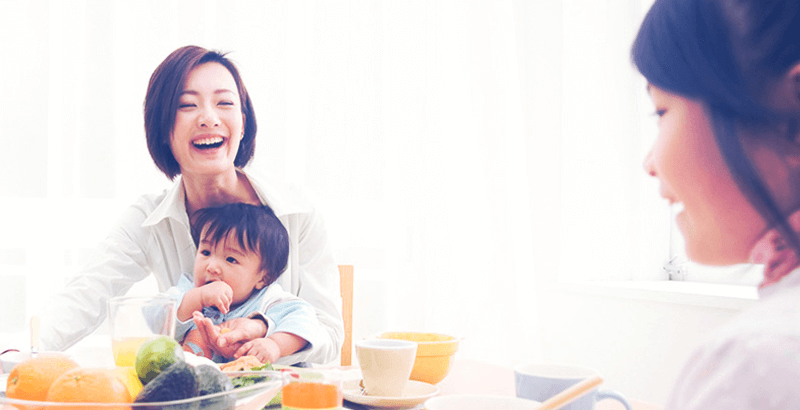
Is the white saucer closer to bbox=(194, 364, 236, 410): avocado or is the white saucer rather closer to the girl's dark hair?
bbox=(194, 364, 236, 410): avocado

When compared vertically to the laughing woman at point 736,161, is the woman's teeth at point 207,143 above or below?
above

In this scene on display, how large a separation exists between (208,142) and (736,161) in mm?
1239

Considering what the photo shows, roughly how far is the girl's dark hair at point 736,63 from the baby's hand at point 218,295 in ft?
3.39

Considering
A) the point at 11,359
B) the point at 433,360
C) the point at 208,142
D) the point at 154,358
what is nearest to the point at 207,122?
the point at 208,142

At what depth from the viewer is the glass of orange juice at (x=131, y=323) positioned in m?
0.84

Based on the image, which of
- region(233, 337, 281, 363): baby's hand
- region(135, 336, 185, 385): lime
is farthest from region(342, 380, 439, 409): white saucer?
region(233, 337, 281, 363): baby's hand

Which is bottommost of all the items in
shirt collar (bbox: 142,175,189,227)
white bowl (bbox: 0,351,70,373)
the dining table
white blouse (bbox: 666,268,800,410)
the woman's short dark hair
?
the dining table

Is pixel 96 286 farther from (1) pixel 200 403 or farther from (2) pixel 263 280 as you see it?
(1) pixel 200 403

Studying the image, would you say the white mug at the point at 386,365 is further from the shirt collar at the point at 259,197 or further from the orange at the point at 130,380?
the shirt collar at the point at 259,197

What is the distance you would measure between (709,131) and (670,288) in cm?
156

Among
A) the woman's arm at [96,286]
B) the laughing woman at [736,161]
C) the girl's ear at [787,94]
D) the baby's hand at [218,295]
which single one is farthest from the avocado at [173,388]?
the woman's arm at [96,286]

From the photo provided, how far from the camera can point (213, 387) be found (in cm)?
59

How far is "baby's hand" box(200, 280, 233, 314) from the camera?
1329 millimetres

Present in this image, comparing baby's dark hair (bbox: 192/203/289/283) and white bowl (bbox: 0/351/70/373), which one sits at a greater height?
baby's dark hair (bbox: 192/203/289/283)
